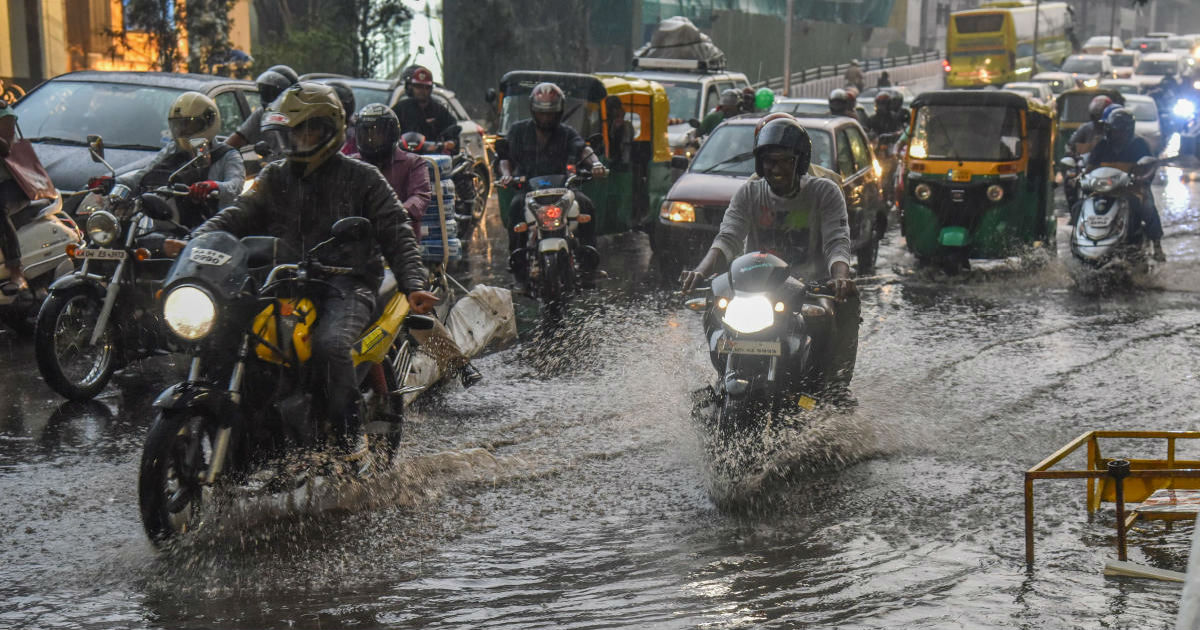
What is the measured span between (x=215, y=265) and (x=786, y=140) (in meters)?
3.03

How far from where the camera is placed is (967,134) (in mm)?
14961

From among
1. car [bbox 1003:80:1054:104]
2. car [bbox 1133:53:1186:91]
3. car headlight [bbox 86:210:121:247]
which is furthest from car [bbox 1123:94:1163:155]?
car headlight [bbox 86:210:121:247]

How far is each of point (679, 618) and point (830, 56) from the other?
182 ft

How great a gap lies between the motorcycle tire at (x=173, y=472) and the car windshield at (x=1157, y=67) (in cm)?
5258

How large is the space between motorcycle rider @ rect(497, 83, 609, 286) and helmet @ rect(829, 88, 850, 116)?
5.84 meters

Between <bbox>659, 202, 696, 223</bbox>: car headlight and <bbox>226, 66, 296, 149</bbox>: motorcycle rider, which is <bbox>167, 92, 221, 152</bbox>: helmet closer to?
<bbox>226, 66, 296, 149</bbox>: motorcycle rider

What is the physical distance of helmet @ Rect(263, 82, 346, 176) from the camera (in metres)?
6.11

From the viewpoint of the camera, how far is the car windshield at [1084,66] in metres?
52.0

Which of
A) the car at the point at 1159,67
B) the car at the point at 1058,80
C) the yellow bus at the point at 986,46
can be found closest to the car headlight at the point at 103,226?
the car at the point at 1058,80

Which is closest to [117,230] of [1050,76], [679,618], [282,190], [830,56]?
[282,190]

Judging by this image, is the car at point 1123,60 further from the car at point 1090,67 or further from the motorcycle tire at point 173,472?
the motorcycle tire at point 173,472

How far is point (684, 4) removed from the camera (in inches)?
1710

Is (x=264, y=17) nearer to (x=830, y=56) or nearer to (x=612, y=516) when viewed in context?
(x=612, y=516)

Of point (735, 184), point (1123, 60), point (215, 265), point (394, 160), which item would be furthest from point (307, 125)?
point (1123, 60)
